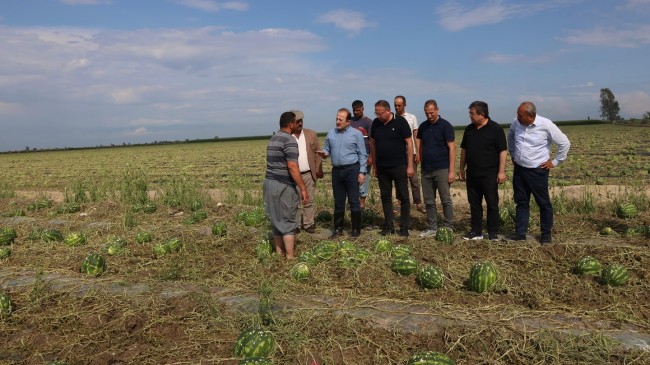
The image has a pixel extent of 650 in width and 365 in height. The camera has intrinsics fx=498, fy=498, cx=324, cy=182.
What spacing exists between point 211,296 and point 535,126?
16.6ft

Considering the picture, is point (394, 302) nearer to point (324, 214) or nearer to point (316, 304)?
point (316, 304)

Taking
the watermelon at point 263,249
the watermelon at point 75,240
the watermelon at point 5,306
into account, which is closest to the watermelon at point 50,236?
the watermelon at point 75,240

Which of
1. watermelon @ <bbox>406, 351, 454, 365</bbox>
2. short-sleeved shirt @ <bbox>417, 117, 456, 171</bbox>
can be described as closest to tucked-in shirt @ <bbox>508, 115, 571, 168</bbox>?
short-sleeved shirt @ <bbox>417, 117, 456, 171</bbox>

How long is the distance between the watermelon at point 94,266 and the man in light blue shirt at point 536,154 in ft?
19.9

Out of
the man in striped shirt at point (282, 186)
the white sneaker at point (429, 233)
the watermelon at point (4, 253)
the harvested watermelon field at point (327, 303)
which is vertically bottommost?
the harvested watermelon field at point (327, 303)

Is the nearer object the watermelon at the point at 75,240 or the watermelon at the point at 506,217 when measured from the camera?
the watermelon at the point at 75,240

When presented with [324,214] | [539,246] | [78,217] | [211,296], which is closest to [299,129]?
[324,214]

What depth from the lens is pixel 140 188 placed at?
1335cm

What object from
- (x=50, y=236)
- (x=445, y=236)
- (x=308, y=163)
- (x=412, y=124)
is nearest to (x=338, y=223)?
(x=308, y=163)

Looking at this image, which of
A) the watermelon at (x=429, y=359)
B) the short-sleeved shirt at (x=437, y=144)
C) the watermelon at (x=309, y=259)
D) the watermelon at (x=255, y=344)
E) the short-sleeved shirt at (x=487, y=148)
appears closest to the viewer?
the watermelon at (x=429, y=359)

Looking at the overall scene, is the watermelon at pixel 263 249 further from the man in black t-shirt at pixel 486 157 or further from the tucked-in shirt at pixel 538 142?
the tucked-in shirt at pixel 538 142

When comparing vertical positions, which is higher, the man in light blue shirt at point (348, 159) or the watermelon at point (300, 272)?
the man in light blue shirt at point (348, 159)

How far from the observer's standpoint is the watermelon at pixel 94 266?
21.7ft

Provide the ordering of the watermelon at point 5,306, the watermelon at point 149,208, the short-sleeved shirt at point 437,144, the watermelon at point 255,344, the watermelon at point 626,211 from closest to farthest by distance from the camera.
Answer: the watermelon at point 255,344, the watermelon at point 5,306, the short-sleeved shirt at point 437,144, the watermelon at point 626,211, the watermelon at point 149,208
